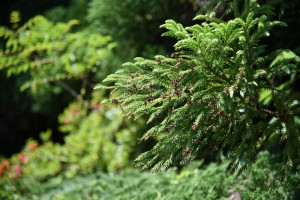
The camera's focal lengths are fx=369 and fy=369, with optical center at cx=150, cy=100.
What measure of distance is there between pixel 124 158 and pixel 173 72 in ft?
9.58

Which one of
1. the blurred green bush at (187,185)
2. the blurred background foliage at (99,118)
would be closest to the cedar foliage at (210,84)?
the blurred green bush at (187,185)

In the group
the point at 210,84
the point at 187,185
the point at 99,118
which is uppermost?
the point at 99,118

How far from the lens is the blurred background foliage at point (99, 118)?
289 cm

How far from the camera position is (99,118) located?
4.95 meters

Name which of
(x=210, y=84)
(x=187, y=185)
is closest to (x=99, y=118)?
(x=187, y=185)

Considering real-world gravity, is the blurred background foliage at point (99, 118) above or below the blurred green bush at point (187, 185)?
above

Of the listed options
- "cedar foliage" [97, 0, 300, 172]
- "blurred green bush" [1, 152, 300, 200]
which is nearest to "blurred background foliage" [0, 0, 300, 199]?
"blurred green bush" [1, 152, 300, 200]

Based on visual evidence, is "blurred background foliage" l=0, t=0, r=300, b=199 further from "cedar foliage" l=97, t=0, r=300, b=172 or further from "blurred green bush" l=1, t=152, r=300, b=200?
"cedar foliage" l=97, t=0, r=300, b=172

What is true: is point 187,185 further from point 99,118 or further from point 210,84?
point 99,118

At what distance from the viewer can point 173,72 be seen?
174 cm

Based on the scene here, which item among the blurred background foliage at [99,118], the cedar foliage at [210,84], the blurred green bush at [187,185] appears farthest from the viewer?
the blurred background foliage at [99,118]

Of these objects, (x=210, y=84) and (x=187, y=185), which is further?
(x=187, y=185)

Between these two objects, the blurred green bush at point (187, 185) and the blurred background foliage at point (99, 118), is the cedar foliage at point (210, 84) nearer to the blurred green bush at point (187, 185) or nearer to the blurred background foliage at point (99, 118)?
the blurred green bush at point (187, 185)

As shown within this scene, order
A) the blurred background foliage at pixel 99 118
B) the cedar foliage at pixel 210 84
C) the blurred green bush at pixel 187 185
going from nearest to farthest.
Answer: the cedar foliage at pixel 210 84 → the blurred green bush at pixel 187 185 → the blurred background foliage at pixel 99 118
